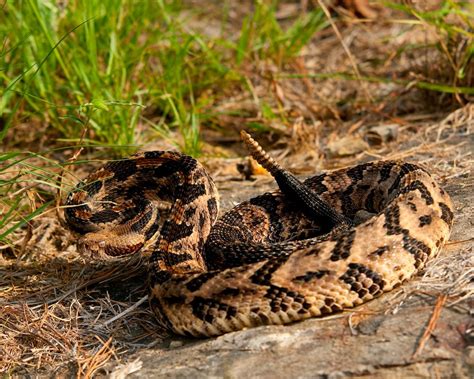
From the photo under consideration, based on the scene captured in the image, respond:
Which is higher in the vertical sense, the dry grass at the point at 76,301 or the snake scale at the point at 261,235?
the snake scale at the point at 261,235

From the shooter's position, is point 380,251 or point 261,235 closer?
point 380,251

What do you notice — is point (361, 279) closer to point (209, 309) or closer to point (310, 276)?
point (310, 276)

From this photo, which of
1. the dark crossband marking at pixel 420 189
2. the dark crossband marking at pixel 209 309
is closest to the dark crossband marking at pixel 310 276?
the dark crossband marking at pixel 209 309

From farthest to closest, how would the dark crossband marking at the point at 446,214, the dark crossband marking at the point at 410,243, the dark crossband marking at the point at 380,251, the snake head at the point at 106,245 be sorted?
the snake head at the point at 106,245
the dark crossband marking at the point at 446,214
the dark crossband marking at the point at 410,243
the dark crossband marking at the point at 380,251

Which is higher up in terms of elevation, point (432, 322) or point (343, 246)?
point (343, 246)

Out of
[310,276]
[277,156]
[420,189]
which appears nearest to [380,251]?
[310,276]

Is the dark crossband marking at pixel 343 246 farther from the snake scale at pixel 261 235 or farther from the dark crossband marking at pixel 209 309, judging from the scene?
the dark crossband marking at pixel 209 309

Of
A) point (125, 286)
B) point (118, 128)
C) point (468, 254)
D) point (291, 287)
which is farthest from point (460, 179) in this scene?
point (118, 128)

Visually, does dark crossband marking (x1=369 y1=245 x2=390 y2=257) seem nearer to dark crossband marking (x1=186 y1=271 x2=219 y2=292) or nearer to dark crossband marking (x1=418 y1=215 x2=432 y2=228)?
dark crossband marking (x1=418 y1=215 x2=432 y2=228)

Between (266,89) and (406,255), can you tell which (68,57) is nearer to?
(266,89)
